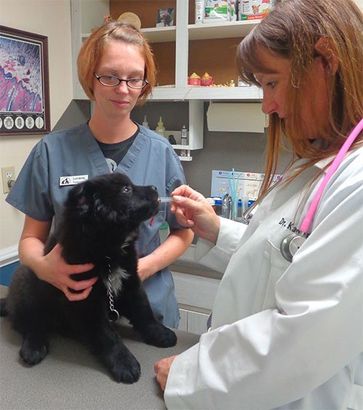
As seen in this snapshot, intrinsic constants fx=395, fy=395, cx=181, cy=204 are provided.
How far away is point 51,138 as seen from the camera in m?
1.16

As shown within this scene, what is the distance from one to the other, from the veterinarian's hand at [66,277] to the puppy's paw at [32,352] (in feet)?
0.39

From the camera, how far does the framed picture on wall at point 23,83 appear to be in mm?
1720

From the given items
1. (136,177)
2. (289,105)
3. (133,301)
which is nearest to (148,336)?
(133,301)

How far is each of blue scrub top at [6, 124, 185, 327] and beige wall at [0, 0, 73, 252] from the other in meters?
0.75

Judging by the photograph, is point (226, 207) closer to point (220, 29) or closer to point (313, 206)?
point (220, 29)

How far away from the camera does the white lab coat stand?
50 centimetres

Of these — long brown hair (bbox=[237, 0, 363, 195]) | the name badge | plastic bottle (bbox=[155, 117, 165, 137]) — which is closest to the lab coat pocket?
long brown hair (bbox=[237, 0, 363, 195])

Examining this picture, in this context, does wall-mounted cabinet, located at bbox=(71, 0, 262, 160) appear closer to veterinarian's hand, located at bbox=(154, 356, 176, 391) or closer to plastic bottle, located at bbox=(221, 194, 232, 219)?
plastic bottle, located at bbox=(221, 194, 232, 219)

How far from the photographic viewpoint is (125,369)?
2.56 feet

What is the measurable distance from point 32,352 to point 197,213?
48cm

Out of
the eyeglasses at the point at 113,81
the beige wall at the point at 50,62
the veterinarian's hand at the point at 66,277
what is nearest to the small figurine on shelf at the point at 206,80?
the beige wall at the point at 50,62

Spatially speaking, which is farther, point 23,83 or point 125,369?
point 23,83

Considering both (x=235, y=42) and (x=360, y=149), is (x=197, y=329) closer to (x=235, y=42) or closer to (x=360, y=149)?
(x=235, y=42)

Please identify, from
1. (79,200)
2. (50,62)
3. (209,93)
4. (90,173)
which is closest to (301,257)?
(79,200)
